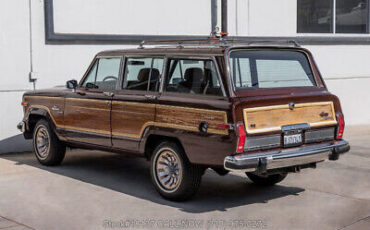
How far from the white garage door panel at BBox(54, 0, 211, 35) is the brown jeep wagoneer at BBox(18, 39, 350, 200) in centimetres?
312

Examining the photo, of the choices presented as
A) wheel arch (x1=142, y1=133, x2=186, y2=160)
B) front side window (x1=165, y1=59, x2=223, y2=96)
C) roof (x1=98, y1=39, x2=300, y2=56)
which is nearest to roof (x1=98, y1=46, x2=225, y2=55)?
roof (x1=98, y1=39, x2=300, y2=56)

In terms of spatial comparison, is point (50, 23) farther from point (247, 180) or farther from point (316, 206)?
point (316, 206)

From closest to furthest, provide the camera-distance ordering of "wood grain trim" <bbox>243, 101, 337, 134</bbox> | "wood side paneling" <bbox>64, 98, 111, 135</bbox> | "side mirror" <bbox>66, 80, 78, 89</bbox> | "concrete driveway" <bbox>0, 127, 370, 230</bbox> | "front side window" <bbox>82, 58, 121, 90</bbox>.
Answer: "concrete driveway" <bbox>0, 127, 370, 230</bbox>
"wood grain trim" <bbox>243, 101, 337, 134</bbox>
"wood side paneling" <bbox>64, 98, 111, 135</bbox>
"front side window" <bbox>82, 58, 121, 90</bbox>
"side mirror" <bbox>66, 80, 78, 89</bbox>

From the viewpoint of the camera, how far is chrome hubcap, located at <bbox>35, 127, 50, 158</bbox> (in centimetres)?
934

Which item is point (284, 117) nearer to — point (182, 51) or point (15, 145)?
point (182, 51)

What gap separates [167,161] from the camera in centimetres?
718

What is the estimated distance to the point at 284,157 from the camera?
21.8 feet

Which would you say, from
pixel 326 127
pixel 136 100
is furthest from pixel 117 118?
pixel 326 127

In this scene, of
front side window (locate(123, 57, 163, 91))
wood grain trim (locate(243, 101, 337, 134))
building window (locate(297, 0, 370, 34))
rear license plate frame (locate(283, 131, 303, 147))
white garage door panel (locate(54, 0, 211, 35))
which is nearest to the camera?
wood grain trim (locate(243, 101, 337, 134))

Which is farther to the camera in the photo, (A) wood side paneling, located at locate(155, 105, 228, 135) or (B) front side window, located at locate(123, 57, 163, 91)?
(B) front side window, located at locate(123, 57, 163, 91)

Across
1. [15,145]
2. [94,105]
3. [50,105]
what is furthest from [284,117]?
[15,145]

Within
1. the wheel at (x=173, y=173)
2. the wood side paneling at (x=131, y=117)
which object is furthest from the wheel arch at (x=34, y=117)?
the wheel at (x=173, y=173)

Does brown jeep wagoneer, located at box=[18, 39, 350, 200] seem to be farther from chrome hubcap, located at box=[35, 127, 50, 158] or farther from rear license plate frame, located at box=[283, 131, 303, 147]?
chrome hubcap, located at box=[35, 127, 50, 158]

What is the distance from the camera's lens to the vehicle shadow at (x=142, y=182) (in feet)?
23.6
